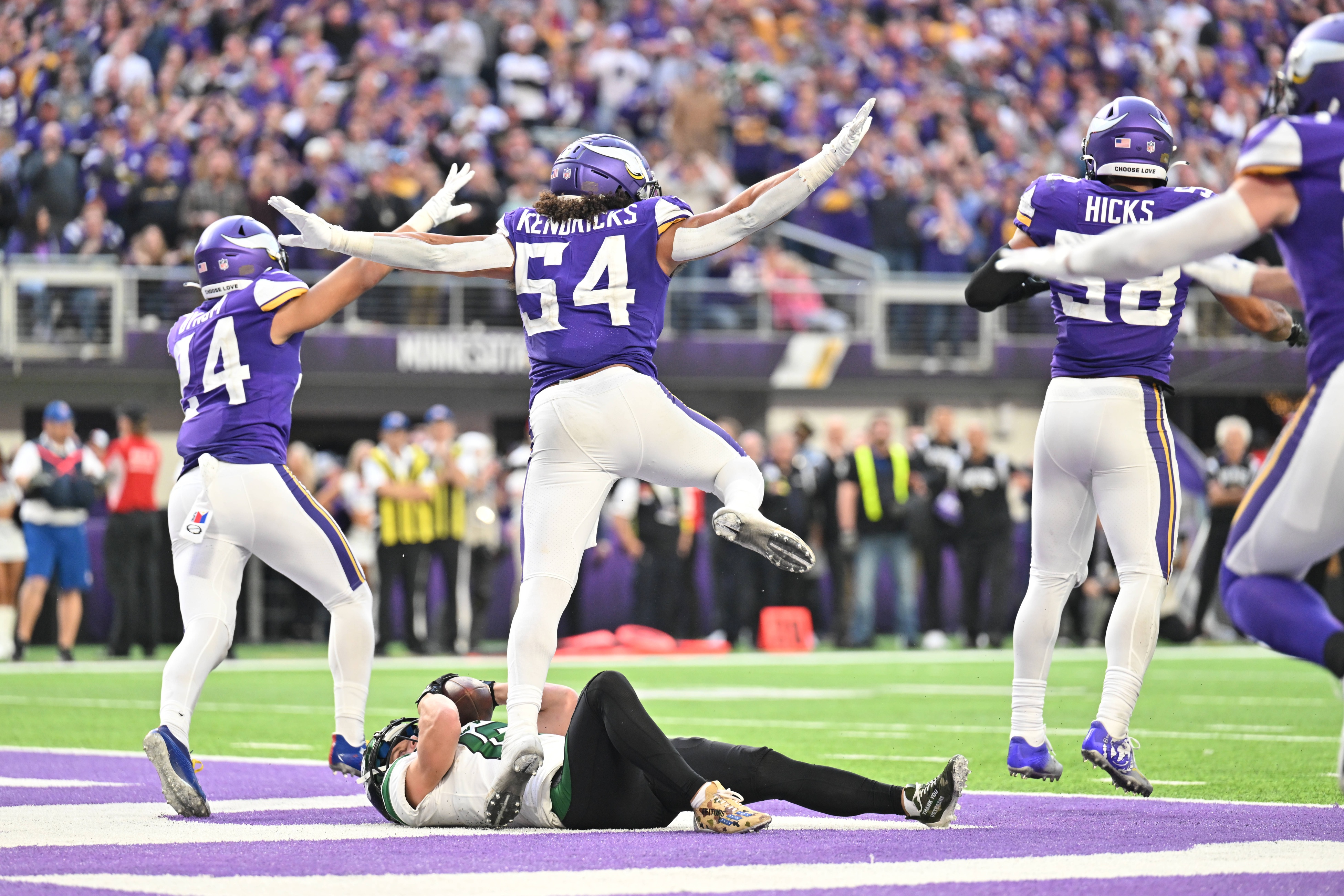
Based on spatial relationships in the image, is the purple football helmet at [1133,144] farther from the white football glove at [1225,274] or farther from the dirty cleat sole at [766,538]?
the dirty cleat sole at [766,538]

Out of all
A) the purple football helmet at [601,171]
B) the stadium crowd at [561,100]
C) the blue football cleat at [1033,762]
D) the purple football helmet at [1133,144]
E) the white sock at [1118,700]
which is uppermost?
the stadium crowd at [561,100]

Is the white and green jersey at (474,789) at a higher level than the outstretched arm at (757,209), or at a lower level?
lower

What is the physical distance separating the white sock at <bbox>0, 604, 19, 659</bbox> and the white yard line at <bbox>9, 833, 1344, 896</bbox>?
11.8 m

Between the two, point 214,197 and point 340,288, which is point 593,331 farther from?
point 214,197

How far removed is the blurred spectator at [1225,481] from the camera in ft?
52.8

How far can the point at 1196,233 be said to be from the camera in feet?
14.1

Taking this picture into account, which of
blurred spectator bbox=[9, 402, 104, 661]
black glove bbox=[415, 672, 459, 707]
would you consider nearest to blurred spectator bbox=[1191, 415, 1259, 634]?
blurred spectator bbox=[9, 402, 104, 661]

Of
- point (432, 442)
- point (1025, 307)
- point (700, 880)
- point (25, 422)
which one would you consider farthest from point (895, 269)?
point (700, 880)

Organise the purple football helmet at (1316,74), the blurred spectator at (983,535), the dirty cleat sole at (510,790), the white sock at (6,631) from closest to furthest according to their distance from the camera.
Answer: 1. the purple football helmet at (1316,74)
2. the dirty cleat sole at (510,790)
3. the white sock at (6,631)
4. the blurred spectator at (983,535)

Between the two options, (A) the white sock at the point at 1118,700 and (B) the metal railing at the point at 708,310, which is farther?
(B) the metal railing at the point at 708,310

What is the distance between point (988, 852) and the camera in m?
4.77

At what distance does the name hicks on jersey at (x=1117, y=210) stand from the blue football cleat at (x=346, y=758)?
10.7ft

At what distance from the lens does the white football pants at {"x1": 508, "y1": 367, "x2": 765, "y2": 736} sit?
583 cm

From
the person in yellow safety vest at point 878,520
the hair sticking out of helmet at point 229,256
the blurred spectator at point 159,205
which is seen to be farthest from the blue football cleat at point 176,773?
the blurred spectator at point 159,205
